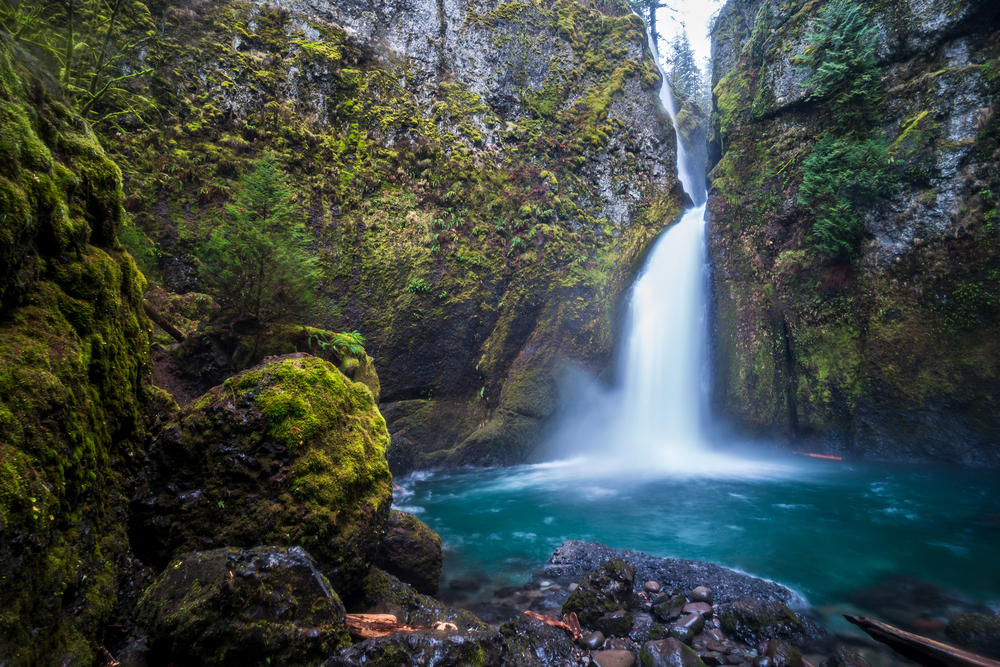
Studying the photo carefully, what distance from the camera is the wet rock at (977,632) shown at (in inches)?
157

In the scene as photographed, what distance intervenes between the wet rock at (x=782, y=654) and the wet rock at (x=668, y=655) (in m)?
0.70

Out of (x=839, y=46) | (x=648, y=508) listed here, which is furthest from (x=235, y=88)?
(x=839, y=46)

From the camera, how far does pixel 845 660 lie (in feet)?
12.0

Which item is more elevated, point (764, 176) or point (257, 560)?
point (764, 176)

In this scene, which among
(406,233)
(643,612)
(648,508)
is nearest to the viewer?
(643,612)

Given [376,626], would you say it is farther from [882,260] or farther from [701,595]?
[882,260]

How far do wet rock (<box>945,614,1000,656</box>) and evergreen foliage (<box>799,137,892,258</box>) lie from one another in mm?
8735

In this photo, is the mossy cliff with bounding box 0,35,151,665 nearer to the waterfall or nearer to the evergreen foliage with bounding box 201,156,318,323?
the evergreen foliage with bounding box 201,156,318,323

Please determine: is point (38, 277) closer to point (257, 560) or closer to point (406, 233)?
point (257, 560)

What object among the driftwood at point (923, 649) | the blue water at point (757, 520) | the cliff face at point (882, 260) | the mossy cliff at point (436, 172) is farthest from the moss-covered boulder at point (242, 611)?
the cliff face at point (882, 260)

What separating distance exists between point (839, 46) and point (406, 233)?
12.1 metres

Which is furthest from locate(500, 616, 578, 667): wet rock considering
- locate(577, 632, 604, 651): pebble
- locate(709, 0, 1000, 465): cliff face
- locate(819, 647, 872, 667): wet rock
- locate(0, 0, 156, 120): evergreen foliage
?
locate(709, 0, 1000, 465): cliff face

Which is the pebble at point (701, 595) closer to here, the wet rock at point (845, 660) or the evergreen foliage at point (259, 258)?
the wet rock at point (845, 660)

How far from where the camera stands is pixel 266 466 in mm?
3521
